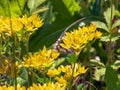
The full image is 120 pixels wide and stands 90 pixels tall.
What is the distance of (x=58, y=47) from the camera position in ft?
3.95

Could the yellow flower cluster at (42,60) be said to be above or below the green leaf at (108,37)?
below

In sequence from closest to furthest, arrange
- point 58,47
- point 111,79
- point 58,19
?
1. point 111,79
2. point 58,47
3. point 58,19

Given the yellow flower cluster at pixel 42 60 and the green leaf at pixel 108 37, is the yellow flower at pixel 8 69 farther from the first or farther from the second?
the green leaf at pixel 108 37

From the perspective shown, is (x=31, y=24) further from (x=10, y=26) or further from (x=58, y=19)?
(x=58, y=19)

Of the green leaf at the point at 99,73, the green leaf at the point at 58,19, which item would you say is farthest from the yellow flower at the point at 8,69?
the green leaf at the point at 58,19

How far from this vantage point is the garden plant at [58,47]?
0.82 metres

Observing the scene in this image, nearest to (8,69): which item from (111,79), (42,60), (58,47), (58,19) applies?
(42,60)

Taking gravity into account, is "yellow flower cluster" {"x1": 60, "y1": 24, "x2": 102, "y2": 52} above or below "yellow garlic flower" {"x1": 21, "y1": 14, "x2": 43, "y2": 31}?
below

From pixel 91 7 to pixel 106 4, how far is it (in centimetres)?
19

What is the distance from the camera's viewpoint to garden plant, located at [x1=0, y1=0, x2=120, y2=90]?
822 millimetres

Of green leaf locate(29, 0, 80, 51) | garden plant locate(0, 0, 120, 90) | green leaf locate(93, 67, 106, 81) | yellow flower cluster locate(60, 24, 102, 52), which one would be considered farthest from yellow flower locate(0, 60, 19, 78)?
green leaf locate(29, 0, 80, 51)

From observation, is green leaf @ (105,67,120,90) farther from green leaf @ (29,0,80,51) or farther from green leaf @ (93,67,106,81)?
green leaf @ (29,0,80,51)

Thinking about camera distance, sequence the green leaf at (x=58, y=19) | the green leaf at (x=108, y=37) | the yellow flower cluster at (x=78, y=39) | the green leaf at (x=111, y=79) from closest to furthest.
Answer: the yellow flower cluster at (x=78, y=39)
the green leaf at (x=111, y=79)
the green leaf at (x=108, y=37)
the green leaf at (x=58, y=19)

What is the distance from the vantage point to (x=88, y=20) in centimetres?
157
